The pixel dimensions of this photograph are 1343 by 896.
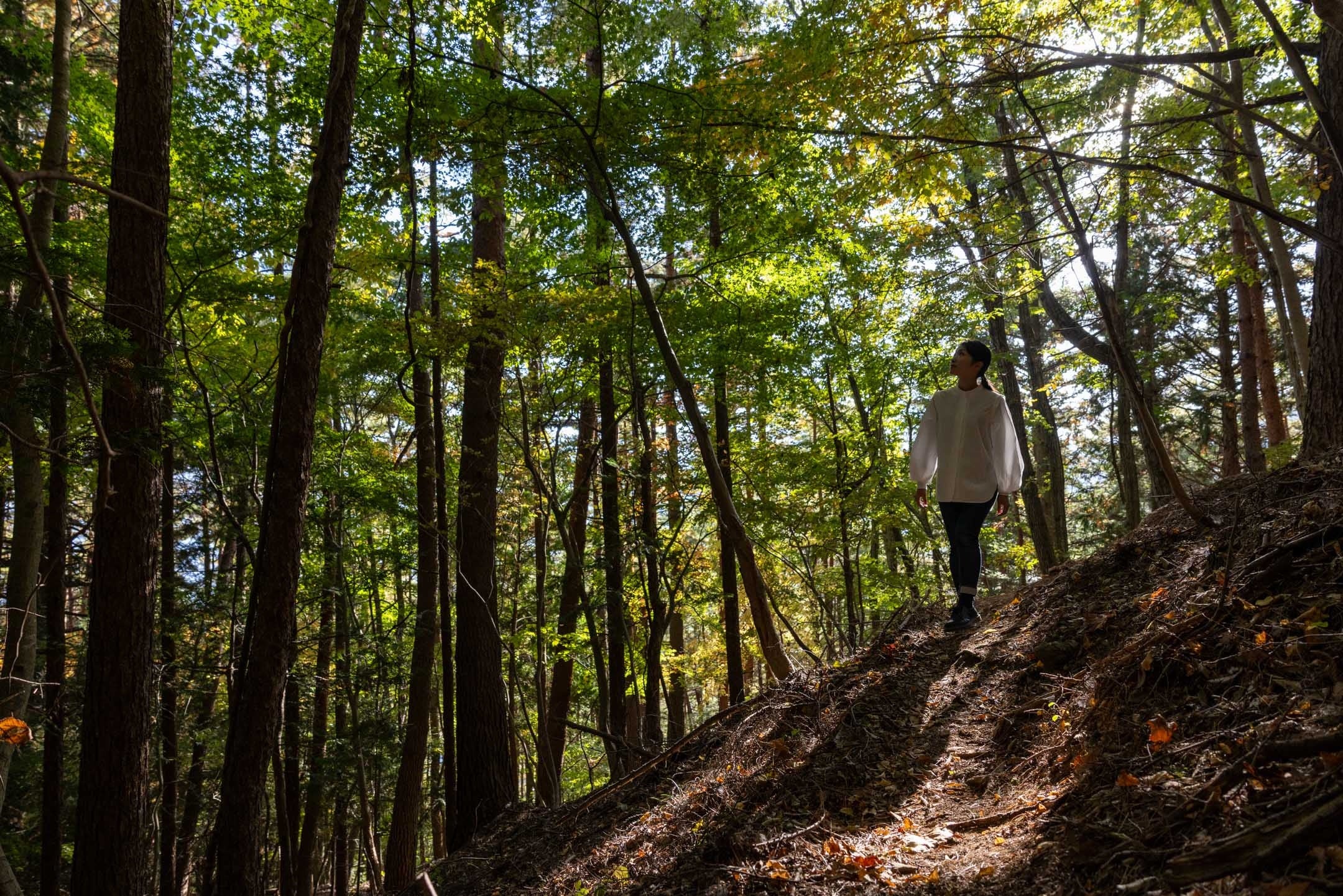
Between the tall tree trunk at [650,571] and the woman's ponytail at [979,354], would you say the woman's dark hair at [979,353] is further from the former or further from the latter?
the tall tree trunk at [650,571]

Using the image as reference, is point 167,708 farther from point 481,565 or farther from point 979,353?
point 979,353

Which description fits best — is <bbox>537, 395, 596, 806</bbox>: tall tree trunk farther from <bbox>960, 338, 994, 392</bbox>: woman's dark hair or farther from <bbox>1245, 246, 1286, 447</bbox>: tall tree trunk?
<bbox>1245, 246, 1286, 447</bbox>: tall tree trunk

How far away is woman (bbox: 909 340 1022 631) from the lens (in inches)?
206

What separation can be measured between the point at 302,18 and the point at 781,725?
9075 millimetres

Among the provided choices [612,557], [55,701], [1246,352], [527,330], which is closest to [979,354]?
[527,330]

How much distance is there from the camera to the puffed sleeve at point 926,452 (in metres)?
5.52

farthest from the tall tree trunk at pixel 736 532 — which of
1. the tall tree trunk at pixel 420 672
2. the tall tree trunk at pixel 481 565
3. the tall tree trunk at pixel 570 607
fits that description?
the tall tree trunk at pixel 570 607

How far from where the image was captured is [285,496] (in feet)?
14.0

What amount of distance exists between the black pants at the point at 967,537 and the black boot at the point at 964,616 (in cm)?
6

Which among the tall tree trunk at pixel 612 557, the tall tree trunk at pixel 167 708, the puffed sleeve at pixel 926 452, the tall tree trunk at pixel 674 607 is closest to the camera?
the puffed sleeve at pixel 926 452

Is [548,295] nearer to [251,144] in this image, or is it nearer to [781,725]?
[251,144]

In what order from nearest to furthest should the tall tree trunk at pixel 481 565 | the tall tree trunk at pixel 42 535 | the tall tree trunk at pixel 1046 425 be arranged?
the tall tree trunk at pixel 42 535 < the tall tree trunk at pixel 481 565 < the tall tree trunk at pixel 1046 425

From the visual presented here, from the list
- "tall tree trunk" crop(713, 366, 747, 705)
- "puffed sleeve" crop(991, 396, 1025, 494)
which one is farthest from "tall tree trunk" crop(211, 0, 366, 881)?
"tall tree trunk" crop(713, 366, 747, 705)

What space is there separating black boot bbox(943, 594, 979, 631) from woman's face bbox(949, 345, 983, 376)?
1698 millimetres
